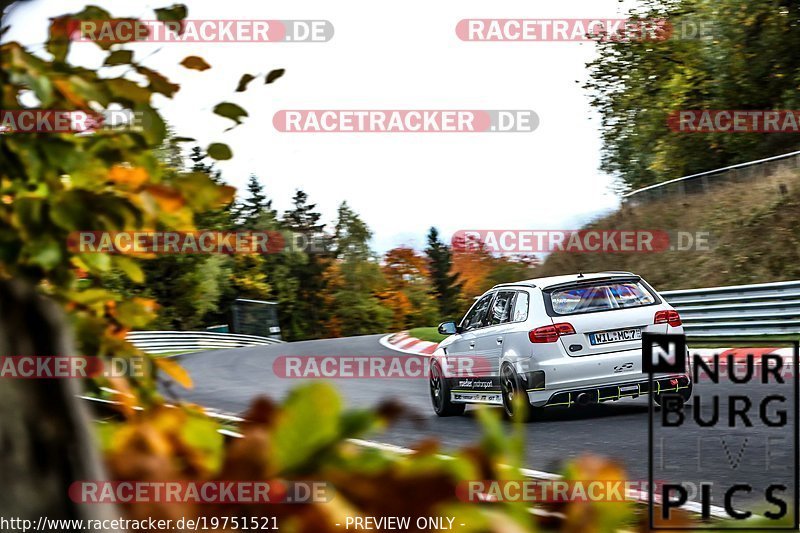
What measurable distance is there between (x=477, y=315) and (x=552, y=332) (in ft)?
5.40

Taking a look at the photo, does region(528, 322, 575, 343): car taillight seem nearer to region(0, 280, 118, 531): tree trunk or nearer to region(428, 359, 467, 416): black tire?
region(428, 359, 467, 416): black tire

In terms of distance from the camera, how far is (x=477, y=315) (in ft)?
40.3

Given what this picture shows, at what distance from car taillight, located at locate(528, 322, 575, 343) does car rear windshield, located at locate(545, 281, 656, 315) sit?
0.52ft

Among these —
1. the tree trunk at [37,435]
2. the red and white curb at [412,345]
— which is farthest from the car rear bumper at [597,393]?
the red and white curb at [412,345]

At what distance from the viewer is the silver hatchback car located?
34.6 ft

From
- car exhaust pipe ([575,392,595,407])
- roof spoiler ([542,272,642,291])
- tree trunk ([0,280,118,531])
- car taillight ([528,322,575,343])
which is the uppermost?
tree trunk ([0,280,118,531])

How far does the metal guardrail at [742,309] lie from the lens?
19.3 m

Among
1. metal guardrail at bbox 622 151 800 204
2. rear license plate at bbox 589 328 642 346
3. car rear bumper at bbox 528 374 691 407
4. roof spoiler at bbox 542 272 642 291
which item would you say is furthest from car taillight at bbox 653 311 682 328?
metal guardrail at bbox 622 151 800 204

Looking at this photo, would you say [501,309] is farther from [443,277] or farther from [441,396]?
[443,277]

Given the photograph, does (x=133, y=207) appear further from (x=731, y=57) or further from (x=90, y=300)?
(x=731, y=57)

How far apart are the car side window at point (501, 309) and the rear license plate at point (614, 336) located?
3.49 ft

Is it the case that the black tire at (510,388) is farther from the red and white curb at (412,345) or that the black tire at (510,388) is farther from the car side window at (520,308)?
the red and white curb at (412,345)

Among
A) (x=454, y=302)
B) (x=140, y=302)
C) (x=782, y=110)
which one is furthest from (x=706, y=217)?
(x=454, y=302)

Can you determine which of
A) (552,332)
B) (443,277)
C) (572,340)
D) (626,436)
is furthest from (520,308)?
(443,277)
